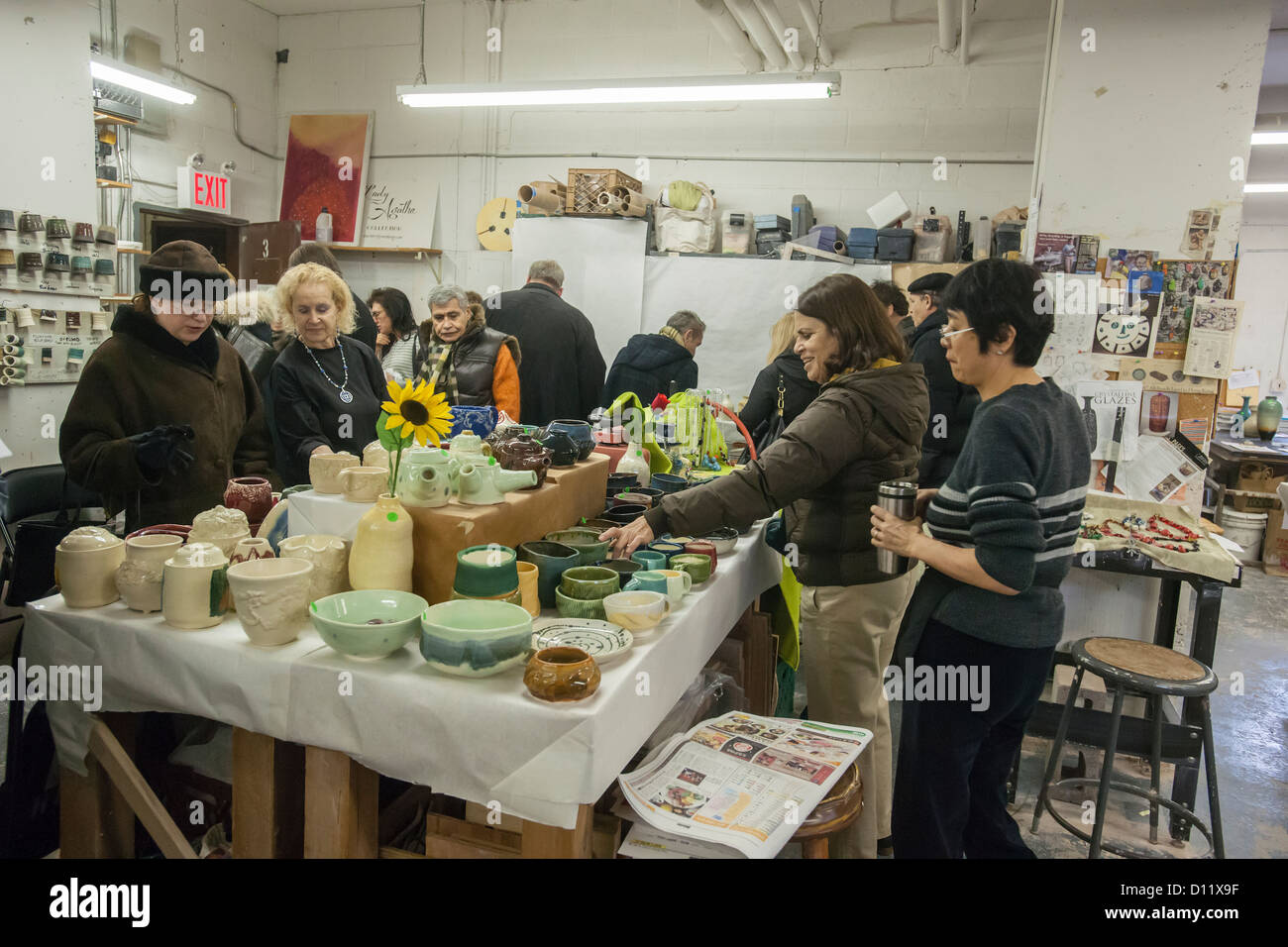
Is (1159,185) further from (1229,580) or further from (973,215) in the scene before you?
(973,215)

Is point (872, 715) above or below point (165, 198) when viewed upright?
below

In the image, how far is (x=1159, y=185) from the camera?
11.6ft

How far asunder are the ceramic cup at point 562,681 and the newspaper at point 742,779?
0.21 meters

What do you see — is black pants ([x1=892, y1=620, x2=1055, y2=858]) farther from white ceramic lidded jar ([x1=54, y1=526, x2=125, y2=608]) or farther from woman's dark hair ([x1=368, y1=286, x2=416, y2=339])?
woman's dark hair ([x1=368, y1=286, x2=416, y2=339])

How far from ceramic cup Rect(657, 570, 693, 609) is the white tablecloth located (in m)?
0.06

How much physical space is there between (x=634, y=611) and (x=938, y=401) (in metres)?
2.13

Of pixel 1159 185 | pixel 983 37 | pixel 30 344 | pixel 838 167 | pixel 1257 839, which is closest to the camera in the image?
pixel 1257 839

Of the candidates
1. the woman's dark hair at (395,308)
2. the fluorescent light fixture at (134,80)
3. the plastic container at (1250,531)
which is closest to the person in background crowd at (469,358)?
the woman's dark hair at (395,308)

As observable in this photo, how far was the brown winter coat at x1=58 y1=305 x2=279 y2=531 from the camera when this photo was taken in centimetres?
216

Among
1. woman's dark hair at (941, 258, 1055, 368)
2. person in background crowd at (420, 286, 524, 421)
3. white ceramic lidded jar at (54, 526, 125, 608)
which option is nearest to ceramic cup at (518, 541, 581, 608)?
white ceramic lidded jar at (54, 526, 125, 608)

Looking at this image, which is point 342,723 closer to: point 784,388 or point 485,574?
point 485,574

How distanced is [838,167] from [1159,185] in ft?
10.1

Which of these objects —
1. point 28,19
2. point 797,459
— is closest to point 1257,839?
point 797,459

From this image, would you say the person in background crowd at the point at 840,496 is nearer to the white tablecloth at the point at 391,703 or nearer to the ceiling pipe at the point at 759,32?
the white tablecloth at the point at 391,703
